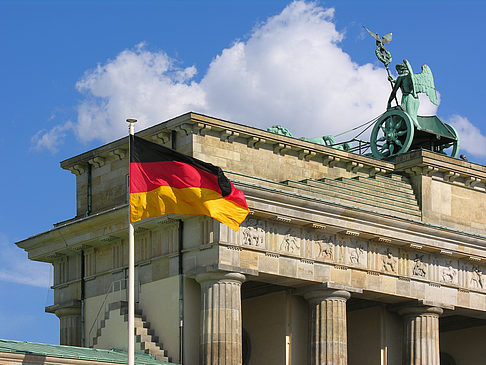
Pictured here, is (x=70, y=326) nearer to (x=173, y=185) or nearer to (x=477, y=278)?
(x=173, y=185)

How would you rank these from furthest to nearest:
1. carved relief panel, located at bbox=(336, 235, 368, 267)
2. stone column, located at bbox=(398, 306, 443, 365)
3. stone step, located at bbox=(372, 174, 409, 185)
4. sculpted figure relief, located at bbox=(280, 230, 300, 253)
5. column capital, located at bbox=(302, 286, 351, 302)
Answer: stone step, located at bbox=(372, 174, 409, 185) → stone column, located at bbox=(398, 306, 443, 365) → carved relief panel, located at bbox=(336, 235, 368, 267) → column capital, located at bbox=(302, 286, 351, 302) → sculpted figure relief, located at bbox=(280, 230, 300, 253)

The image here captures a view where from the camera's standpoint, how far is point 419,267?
60406 mm

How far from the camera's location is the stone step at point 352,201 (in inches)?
2260

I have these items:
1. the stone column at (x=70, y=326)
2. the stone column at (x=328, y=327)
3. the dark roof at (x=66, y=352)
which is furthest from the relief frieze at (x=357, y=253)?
the stone column at (x=70, y=326)

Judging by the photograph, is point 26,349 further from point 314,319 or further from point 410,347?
point 410,347

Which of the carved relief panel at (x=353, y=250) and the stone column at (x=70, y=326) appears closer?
the carved relief panel at (x=353, y=250)

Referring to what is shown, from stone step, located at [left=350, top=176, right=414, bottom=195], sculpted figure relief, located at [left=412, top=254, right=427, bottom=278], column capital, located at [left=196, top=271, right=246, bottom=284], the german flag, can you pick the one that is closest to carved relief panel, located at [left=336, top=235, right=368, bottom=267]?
sculpted figure relief, located at [left=412, top=254, right=427, bottom=278]

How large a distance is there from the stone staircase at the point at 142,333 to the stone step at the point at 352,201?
8833 millimetres

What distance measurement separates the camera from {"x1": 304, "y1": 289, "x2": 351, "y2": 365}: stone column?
56.6m

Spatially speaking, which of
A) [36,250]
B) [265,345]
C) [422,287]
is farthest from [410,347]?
[36,250]

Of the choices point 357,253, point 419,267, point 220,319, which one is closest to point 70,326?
point 220,319

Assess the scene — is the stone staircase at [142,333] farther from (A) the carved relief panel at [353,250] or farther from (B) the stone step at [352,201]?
(A) the carved relief panel at [353,250]

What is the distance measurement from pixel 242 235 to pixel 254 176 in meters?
4.38

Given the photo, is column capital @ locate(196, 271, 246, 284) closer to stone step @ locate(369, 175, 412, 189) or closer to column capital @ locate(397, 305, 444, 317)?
column capital @ locate(397, 305, 444, 317)
